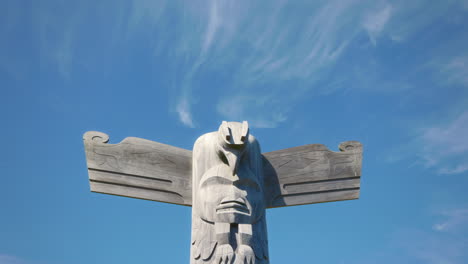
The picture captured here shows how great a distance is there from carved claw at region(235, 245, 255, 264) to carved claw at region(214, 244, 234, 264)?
9 centimetres

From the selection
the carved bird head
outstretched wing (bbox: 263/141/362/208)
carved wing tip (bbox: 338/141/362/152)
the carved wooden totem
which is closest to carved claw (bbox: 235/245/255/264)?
the carved wooden totem

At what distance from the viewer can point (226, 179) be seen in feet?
18.3

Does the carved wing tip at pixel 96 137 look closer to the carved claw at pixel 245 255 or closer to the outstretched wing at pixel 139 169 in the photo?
the outstretched wing at pixel 139 169

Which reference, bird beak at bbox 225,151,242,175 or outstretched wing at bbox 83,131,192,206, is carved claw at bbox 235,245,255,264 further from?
outstretched wing at bbox 83,131,192,206

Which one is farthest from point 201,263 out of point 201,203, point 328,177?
point 328,177

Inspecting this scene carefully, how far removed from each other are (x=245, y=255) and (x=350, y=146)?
270 centimetres

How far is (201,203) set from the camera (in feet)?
18.4

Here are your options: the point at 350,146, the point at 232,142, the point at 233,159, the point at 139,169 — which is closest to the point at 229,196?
the point at 233,159

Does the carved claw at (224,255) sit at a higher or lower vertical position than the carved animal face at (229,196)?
lower

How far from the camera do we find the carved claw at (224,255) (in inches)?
202

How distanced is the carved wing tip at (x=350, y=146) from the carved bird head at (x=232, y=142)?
196cm

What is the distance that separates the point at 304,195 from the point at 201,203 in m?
1.80

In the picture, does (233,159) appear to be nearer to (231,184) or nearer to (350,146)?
(231,184)

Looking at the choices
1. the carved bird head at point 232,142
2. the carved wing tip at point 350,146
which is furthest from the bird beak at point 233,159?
the carved wing tip at point 350,146
